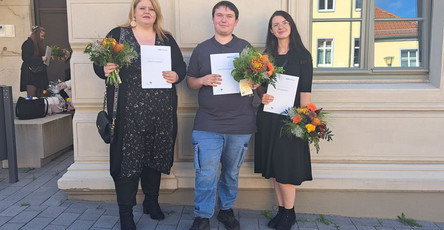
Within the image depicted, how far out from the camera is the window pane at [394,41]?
3.89 meters

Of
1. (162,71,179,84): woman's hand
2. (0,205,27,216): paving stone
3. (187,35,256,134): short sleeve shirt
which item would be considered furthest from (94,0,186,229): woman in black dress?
(0,205,27,216): paving stone

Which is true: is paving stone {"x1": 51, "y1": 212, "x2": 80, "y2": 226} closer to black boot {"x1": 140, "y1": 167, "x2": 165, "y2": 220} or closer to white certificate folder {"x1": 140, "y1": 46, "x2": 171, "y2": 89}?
black boot {"x1": 140, "y1": 167, "x2": 165, "y2": 220}

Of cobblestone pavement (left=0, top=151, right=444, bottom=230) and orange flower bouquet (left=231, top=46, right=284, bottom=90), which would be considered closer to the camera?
orange flower bouquet (left=231, top=46, right=284, bottom=90)

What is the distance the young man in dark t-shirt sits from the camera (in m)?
3.04

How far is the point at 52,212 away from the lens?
145 inches

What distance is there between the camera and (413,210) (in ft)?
12.3

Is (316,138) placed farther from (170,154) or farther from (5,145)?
(5,145)

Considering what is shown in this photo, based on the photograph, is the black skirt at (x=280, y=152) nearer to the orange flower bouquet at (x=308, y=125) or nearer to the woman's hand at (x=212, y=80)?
the orange flower bouquet at (x=308, y=125)

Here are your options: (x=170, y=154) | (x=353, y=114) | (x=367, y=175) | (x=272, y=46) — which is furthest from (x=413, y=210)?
(x=170, y=154)

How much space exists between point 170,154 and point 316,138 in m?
1.41

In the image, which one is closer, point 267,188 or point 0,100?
point 267,188

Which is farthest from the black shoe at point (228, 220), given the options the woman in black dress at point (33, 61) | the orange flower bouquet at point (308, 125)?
the woman in black dress at point (33, 61)

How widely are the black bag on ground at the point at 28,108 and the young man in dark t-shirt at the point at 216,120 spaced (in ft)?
11.0

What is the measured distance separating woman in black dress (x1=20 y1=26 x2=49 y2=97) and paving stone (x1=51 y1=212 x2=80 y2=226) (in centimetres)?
372
